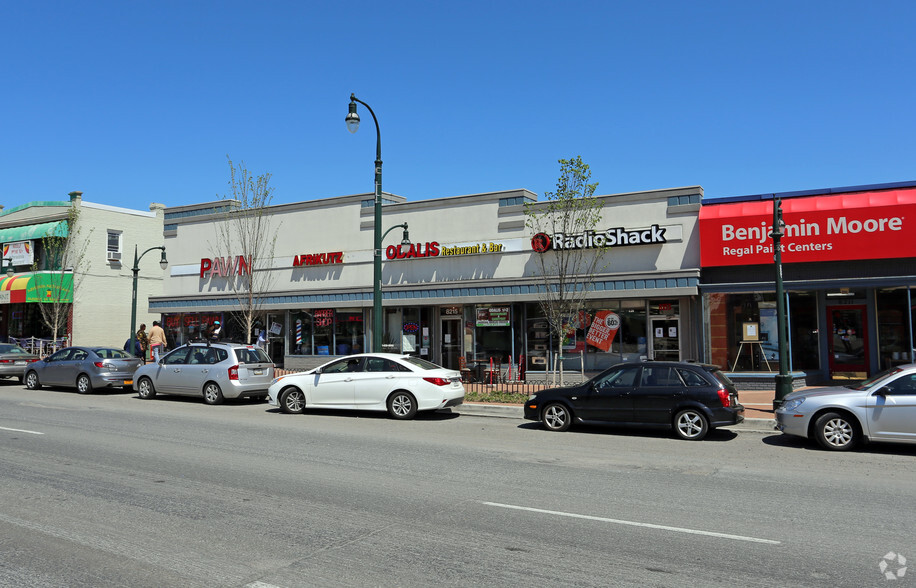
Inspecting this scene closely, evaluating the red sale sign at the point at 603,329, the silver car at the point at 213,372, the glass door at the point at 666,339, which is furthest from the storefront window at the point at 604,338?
the silver car at the point at 213,372

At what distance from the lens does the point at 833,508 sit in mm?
7258

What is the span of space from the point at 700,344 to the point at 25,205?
3425cm

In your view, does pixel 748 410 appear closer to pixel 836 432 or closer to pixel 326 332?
pixel 836 432

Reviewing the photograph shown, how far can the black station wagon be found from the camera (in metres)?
12.0

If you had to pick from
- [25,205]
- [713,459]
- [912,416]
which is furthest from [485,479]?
[25,205]

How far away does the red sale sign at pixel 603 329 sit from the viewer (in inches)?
799

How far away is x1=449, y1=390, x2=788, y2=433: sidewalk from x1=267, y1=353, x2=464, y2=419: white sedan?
49.1 inches

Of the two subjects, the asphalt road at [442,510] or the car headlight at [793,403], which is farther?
the car headlight at [793,403]

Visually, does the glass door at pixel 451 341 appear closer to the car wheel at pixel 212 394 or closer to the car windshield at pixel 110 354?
the car wheel at pixel 212 394

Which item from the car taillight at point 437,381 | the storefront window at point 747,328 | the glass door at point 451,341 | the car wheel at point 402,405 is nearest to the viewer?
the car taillight at point 437,381

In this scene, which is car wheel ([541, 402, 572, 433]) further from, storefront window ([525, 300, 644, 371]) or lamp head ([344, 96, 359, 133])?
lamp head ([344, 96, 359, 133])

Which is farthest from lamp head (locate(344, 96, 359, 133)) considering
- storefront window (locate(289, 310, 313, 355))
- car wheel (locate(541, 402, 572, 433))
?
storefront window (locate(289, 310, 313, 355))

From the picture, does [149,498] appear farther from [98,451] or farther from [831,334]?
[831,334]

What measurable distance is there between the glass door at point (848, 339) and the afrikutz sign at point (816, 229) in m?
2.13
